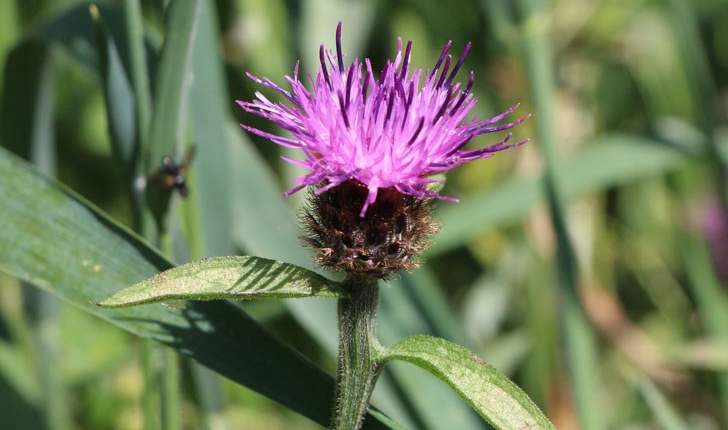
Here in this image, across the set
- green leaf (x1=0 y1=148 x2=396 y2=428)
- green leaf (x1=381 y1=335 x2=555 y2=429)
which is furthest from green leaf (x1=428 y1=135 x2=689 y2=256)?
green leaf (x1=381 y1=335 x2=555 y2=429)

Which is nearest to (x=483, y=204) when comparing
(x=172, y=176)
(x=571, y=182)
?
(x=571, y=182)

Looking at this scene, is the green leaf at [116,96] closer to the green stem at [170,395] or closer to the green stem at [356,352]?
the green stem at [170,395]

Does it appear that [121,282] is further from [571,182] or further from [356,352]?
[571,182]

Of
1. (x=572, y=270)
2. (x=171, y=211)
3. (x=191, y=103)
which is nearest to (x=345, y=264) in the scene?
(x=171, y=211)

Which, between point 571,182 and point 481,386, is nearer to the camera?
point 481,386

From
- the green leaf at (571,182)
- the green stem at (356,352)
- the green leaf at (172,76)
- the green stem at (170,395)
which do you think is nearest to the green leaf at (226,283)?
the green stem at (356,352)

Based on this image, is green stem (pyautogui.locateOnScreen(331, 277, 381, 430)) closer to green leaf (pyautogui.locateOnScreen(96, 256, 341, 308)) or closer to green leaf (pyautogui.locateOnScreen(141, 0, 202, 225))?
green leaf (pyautogui.locateOnScreen(96, 256, 341, 308))

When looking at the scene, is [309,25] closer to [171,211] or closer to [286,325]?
[286,325]
